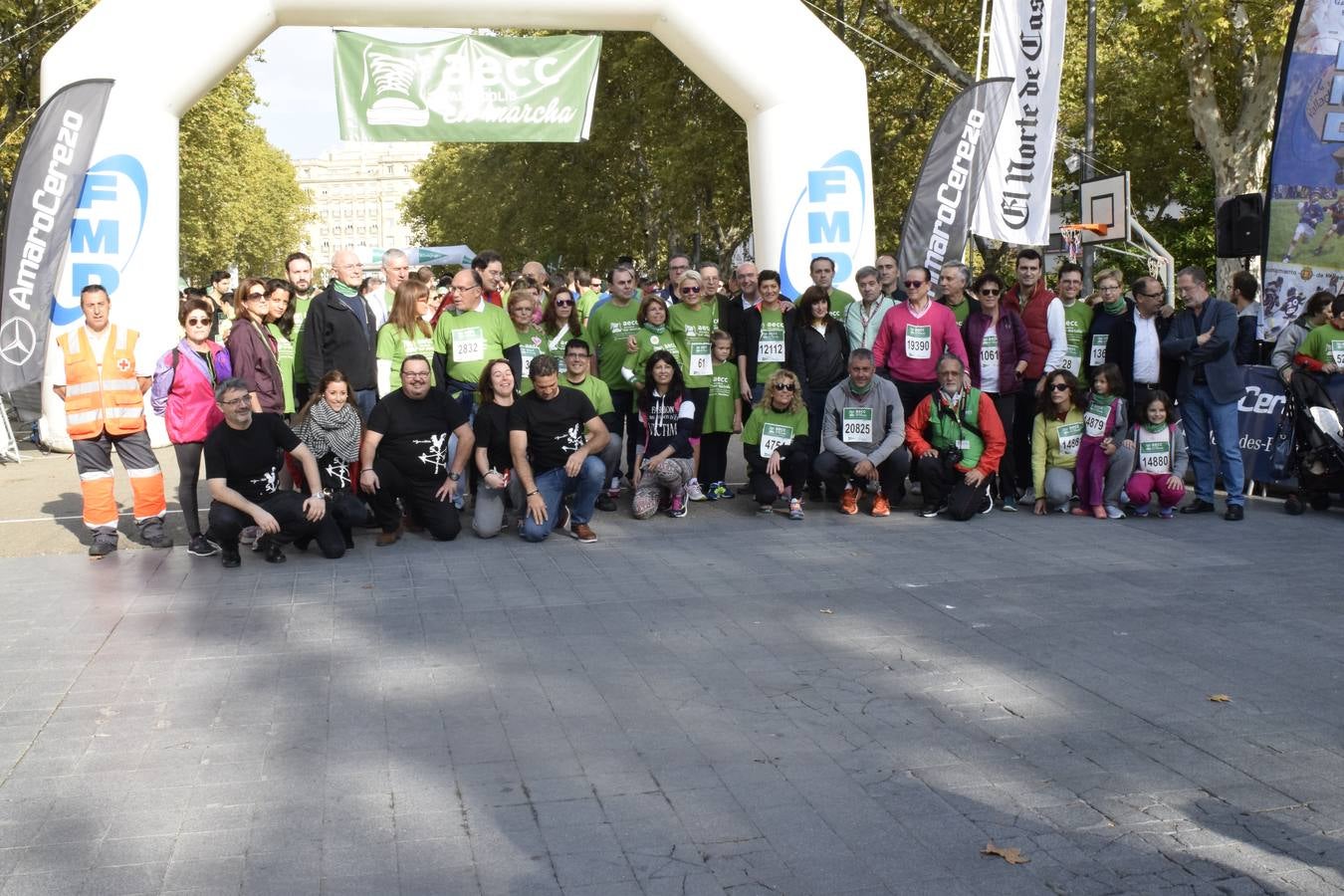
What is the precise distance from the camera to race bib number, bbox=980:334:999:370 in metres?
10.3

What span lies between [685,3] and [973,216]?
11.6 feet

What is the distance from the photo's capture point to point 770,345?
10.6 m

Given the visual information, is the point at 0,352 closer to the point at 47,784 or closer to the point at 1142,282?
the point at 47,784

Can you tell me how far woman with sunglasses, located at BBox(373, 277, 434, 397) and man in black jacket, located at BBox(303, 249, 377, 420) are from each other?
0.47 feet

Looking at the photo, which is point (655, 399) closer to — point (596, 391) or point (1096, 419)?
point (596, 391)

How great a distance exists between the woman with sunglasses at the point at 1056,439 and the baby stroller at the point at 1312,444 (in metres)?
1.69

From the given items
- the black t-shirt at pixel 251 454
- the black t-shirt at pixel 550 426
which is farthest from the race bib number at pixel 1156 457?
the black t-shirt at pixel 251 454

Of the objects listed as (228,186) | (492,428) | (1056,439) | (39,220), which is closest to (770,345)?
(1056,439)

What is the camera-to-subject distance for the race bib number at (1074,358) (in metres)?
10.2

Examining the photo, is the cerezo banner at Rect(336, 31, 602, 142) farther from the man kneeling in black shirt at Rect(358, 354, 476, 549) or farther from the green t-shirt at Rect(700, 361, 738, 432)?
the man kneeling in black shirt at Rect(358, 354, 476, 549)

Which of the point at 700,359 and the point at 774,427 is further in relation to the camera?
the point at 700,359

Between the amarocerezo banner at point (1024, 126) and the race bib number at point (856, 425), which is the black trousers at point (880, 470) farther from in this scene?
the amarocerezo banner at point (1024, 126)

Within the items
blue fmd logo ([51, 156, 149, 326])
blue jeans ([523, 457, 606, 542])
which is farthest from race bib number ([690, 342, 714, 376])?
blue fmd logo ([51, 156, 149, 326])

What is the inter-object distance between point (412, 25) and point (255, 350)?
518cm
